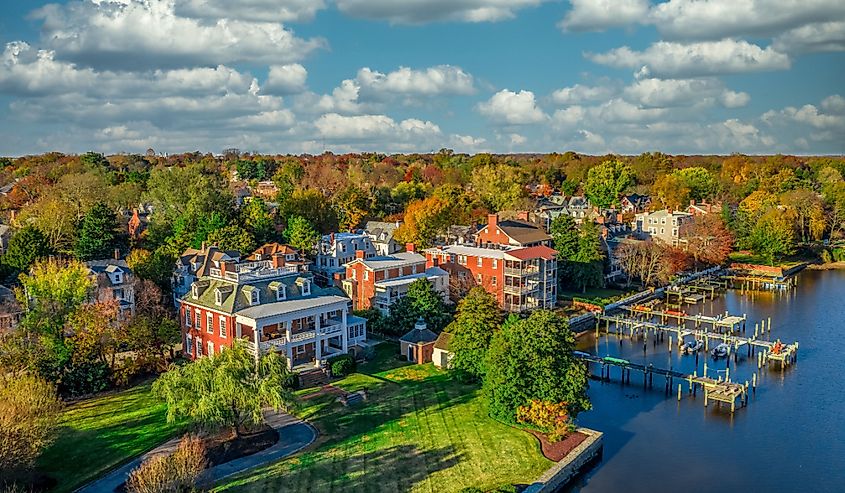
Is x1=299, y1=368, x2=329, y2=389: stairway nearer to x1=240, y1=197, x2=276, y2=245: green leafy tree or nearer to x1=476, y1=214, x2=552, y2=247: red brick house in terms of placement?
x1=476, y1=214, x2=552, y2=247: red brick house

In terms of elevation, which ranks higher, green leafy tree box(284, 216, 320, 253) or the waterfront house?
green leafy tree box(284, 216, 320, 253)

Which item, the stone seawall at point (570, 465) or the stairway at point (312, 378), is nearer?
the stone seawall at point (570, 465)

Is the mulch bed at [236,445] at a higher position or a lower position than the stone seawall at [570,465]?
higher

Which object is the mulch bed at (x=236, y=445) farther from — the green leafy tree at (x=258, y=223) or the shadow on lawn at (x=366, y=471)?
the green leafy tree at (x=258, y=223)

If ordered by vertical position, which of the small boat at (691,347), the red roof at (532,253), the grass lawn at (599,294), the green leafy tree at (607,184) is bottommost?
the small boat at (691,347)

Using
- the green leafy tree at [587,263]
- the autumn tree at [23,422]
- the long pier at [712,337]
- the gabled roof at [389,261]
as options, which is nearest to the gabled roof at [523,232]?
the green leafy tree at [587,263]

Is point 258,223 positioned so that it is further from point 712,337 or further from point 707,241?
point 707,241

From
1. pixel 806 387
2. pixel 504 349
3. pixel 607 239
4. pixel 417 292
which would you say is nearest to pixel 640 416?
pixel 504 349

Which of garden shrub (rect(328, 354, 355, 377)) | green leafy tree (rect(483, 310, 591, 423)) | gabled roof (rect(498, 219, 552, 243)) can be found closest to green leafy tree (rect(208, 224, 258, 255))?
gabled roof (rect(498, 219, 552, 243))
